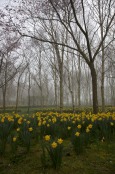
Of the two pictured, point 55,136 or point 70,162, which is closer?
point 70,162

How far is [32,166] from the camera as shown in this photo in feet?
10.0

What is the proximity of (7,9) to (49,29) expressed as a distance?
5180 mm

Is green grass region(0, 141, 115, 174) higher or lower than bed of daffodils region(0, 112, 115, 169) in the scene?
lower

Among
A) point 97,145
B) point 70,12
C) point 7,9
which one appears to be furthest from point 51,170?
point 70,12

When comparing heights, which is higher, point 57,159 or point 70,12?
point 70,12

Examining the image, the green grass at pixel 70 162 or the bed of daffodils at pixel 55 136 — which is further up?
the bed of daffodils at pixel 55 136

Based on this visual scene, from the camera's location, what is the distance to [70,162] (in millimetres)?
3225

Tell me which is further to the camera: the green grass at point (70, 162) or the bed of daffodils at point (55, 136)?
the bed of daffodils at point (55, 136)

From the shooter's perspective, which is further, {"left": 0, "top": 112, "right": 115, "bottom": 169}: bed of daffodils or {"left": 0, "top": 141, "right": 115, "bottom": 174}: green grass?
{"left": 0, "top": 112, "right": 115, "bottom": 169}: bed of daffodils

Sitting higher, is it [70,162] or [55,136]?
[55,136]

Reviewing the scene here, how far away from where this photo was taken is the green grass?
2871 millimetres

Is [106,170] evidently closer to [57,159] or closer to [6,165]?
[57,159]

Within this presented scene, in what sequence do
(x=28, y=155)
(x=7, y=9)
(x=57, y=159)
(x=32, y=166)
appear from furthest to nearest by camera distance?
1. (x=7, y=9)
2. (x=28, y=155)
3. (x=32, y=166)
4. (x=57, y=159)

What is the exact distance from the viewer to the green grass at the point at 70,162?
9.42 feet
